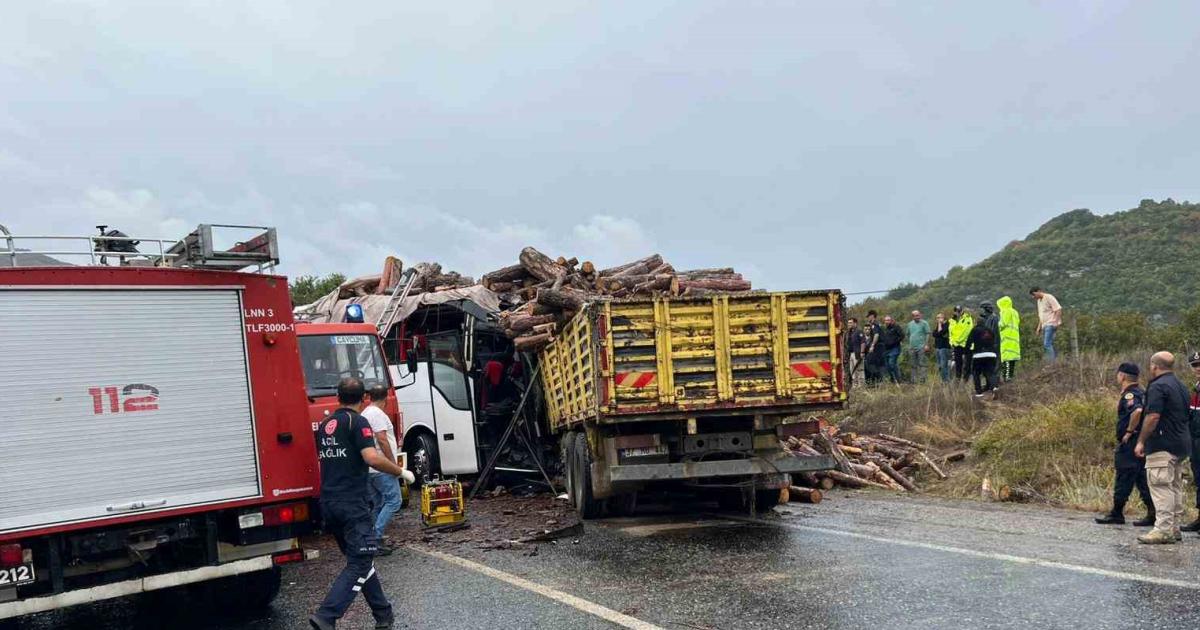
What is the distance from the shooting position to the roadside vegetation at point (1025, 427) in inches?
442

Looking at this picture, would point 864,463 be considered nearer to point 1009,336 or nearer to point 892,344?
point 1009,336

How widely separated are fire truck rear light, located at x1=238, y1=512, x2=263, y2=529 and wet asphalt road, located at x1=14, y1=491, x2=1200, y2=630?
733mm

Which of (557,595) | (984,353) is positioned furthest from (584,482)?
(984,353)

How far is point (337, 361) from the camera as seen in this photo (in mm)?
10430

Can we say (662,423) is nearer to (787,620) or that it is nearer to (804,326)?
(804,326)

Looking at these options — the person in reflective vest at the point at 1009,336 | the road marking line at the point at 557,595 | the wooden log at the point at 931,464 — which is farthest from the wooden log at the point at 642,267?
the person in reflective vest at the point at 1009,336

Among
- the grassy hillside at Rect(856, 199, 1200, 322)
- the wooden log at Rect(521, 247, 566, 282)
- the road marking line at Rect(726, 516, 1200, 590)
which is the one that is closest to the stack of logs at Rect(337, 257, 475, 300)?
the wooden log at Rect(521, 247, 566, 282)

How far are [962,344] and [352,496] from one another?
44.2 feet

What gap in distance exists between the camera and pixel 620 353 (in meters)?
9.18

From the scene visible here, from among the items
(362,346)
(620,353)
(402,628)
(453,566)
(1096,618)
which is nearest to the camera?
(1096,618)

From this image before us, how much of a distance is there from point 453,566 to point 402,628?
82.0 inches

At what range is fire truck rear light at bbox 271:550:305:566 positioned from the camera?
6.42 m

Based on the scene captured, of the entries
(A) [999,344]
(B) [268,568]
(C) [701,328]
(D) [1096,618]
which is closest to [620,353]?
(C) [701,328]

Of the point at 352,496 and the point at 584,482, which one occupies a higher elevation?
the point at 352,496
